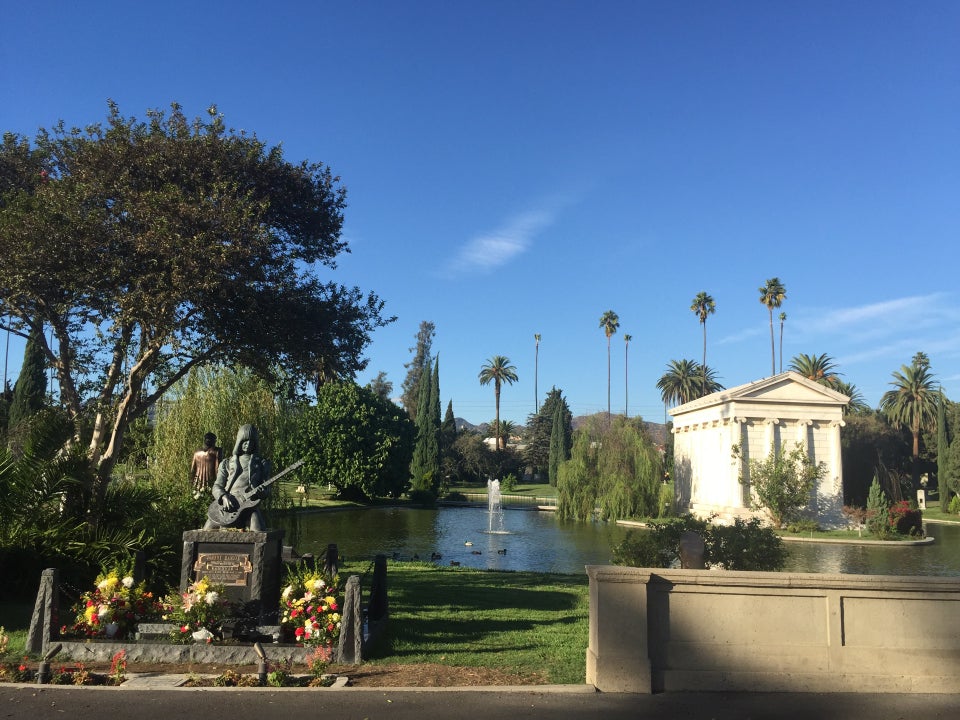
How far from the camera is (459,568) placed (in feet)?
68.2

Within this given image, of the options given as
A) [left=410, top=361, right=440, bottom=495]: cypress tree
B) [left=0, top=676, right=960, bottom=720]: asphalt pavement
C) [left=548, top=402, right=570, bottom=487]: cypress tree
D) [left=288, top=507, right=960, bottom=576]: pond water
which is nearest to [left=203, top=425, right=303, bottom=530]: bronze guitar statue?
[left=0, top=676, right=960, bottom=720]: asphalt pavement

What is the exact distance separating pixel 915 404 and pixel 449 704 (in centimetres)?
7646

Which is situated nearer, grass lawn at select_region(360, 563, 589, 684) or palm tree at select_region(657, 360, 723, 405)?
grass lawn at select_region(360, 563, 589, 684)

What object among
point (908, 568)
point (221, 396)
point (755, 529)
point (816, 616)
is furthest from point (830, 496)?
point (816, 616)

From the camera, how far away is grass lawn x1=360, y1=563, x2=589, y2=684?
8.79 m

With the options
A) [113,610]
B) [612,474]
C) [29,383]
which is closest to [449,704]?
[113,610]

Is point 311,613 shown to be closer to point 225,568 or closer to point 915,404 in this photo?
point 225,568

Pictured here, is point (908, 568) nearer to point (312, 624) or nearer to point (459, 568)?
point (459, 568)

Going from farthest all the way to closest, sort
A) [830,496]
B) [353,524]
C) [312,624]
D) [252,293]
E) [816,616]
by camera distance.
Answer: [830,496]
[353,524]
[252,293]
[312,624]
[816,616]

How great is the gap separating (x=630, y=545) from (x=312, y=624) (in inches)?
288

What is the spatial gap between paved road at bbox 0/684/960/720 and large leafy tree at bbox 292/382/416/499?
4586 cm

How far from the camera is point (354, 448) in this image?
5569 centimetres

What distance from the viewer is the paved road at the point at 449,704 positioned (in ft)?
22.1

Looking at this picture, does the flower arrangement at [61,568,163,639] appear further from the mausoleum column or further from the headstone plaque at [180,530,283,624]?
the mausoleum column
